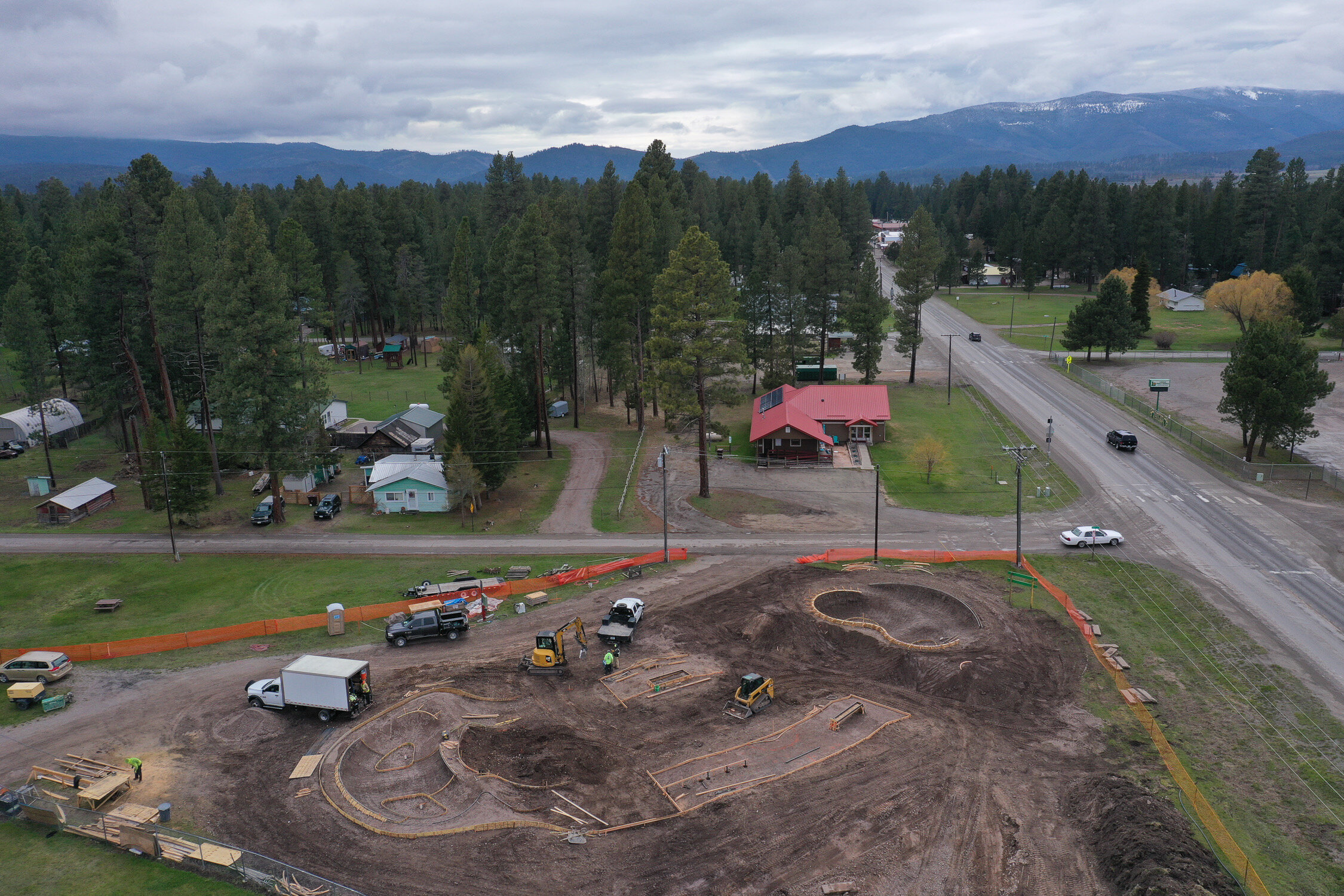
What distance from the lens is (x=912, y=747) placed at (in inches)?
1104

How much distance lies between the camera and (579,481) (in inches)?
2320

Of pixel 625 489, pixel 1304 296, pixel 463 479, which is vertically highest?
pixel 1304 296

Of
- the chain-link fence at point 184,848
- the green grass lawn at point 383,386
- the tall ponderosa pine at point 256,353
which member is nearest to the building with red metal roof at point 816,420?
the green grass lawn at point 383,386

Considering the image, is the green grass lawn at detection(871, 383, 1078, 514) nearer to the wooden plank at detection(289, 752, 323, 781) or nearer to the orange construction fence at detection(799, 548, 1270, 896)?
the orange construction fence at detection(799, 548, 1270, 896)

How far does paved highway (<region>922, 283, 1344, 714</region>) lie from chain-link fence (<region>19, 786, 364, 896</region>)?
34.9m

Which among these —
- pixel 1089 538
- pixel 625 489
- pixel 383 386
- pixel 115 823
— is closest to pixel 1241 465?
pixel 1089 538

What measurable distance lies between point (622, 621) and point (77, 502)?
39.4 metres

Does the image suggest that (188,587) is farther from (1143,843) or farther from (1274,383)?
(1274,383)

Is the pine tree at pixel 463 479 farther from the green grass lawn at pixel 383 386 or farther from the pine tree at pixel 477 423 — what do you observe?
the green grass lawn at pixel 383 386

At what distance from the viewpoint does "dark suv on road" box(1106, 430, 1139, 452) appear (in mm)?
62344

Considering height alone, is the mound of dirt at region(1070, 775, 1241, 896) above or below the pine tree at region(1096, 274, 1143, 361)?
below

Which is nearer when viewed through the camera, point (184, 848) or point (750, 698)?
point (184, 848)

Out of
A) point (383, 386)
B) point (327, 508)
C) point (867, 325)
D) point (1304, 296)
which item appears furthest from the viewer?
point (1304, 296)

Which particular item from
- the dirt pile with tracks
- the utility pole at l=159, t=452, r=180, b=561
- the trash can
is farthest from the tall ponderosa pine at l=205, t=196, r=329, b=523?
the dirt pile with tracks
